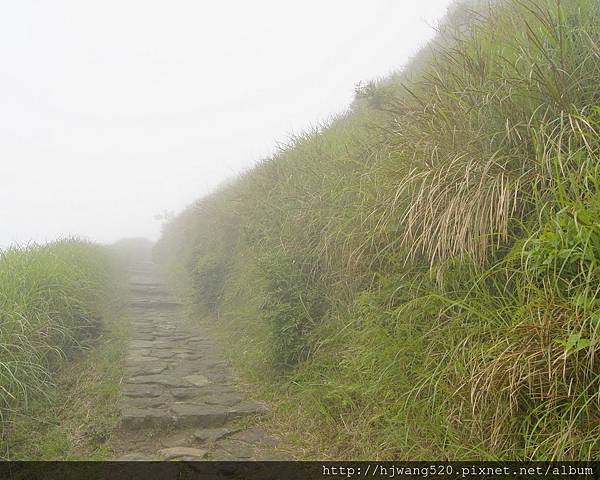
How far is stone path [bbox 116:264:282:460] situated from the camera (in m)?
3.45

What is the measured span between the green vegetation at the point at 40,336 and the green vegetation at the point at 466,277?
1.84 meters

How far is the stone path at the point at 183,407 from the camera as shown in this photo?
345 cm

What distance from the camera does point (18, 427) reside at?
347cm

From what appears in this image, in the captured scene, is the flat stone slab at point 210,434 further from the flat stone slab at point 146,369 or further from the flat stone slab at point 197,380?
the flat stone slab at point 146,369

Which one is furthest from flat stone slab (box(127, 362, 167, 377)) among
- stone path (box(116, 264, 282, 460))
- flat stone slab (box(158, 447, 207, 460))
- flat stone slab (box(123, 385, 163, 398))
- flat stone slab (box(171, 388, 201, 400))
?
flat stone slab (box(158, 447, 207, 460))

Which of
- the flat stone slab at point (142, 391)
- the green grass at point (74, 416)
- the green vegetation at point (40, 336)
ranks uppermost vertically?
the green vegetation at point (40, 336)

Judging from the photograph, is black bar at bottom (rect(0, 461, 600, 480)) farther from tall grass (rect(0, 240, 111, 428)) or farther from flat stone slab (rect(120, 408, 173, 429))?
tall grass (rect(0, 240, 111, 428))

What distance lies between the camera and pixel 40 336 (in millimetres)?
4418

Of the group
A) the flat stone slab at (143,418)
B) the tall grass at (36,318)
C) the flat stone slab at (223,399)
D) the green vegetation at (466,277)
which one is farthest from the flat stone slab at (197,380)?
the tall grass at (36,318)

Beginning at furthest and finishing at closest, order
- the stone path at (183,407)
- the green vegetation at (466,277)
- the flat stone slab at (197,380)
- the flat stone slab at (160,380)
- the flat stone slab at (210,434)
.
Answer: the flat stone slab at (197,380)
the flat stone slab at (160,380)
the flat stone slab at (210,434)
the stone path at (183,407)
the green vegetation at (466,277)

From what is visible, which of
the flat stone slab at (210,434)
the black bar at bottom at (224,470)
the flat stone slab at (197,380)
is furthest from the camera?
the flat stone slab at (197,380)

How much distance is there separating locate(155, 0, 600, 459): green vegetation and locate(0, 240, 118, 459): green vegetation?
1843mm

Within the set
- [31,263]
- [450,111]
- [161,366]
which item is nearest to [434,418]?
[450,111]

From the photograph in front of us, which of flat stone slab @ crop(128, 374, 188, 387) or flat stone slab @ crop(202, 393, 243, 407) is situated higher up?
flat stone slab @ crop(128, 374, 188, 387)
